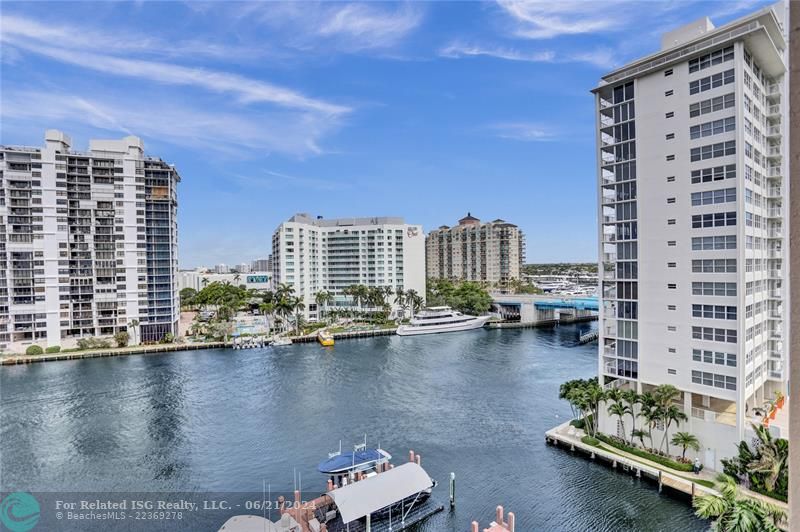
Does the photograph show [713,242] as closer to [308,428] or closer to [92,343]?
[308,428]

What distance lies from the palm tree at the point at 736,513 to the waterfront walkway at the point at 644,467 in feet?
17.1

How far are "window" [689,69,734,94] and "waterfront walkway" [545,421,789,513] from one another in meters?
19.3

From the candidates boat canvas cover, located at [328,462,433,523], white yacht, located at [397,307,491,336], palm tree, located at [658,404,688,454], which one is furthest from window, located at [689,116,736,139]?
white yacht, located at [397,307,491,336]

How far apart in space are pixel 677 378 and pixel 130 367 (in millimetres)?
55097

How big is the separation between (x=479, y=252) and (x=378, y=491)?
122 meters

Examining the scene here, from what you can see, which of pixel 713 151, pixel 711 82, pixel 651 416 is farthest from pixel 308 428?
pixel 711 82

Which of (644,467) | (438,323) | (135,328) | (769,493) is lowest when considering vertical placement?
(644,467)

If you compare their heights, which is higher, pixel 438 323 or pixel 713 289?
pixel 713 289

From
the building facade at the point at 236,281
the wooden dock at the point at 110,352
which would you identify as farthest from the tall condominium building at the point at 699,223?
the building facade at the point at 236,281

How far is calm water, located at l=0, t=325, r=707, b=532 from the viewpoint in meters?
23.0

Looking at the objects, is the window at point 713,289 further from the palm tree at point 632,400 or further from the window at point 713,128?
the window at point 713,128

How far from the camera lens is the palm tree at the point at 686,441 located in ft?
76.1

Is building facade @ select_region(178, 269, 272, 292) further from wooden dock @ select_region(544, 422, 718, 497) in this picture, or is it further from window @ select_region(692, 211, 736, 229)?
window @ select_region(692, 211, 736, 229)

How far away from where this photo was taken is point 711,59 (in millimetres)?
23656
